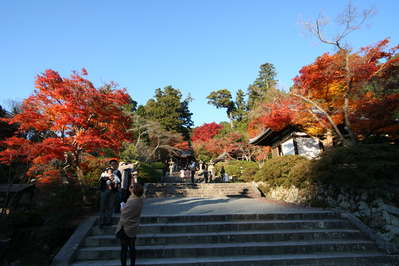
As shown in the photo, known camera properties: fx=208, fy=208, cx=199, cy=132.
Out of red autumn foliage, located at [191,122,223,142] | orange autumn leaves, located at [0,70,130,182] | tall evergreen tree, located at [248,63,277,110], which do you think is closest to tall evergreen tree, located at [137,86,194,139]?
red autumn foliage, located at [191,122,223,142]

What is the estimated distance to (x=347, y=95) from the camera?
394 inches

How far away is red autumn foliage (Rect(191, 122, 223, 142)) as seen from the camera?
119ft

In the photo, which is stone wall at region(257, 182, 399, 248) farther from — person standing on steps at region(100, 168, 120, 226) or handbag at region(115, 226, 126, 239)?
person standing on steps at region(100, 168, 120, 226)

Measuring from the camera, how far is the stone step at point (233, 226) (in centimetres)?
498

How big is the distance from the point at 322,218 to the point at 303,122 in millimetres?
7655

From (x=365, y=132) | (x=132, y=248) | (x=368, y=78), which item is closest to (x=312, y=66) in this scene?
(x=368, y=78)

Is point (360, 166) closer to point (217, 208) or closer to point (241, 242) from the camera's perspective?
point (241, 242)

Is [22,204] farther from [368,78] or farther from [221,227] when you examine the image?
[368,78]

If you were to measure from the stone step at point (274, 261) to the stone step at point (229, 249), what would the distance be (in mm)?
124

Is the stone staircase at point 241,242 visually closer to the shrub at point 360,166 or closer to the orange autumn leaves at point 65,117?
the shrub at point 360,166

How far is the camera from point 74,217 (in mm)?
5582

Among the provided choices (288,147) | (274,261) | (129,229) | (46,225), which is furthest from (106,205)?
(288,147)

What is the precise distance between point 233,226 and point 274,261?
1.29 metres

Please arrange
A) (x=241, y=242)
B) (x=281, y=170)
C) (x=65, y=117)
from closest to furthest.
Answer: (x=241, y=242), (x=65, y=117), (x=281, y=170)
